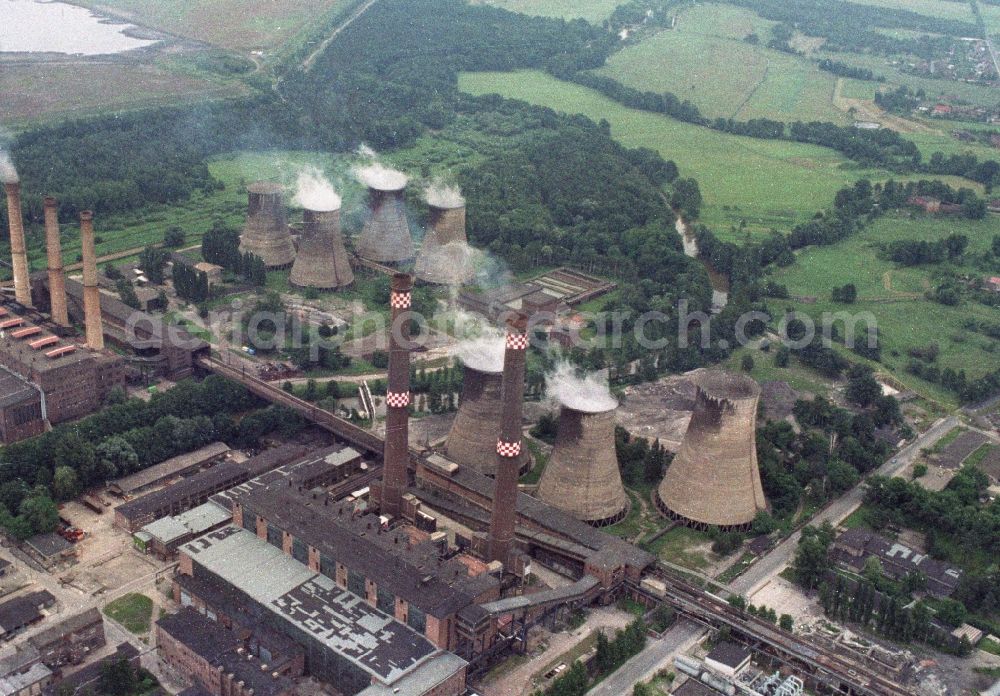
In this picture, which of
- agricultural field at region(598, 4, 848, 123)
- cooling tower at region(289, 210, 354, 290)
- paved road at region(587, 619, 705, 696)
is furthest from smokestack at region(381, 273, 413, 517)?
agricultural field at region(598, 4, 848, 123)

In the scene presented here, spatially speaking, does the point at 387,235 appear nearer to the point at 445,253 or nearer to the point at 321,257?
the point at 445,253

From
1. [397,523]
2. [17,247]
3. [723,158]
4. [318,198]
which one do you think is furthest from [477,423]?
[723,158]

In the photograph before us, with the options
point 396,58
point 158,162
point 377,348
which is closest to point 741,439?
point 377,348

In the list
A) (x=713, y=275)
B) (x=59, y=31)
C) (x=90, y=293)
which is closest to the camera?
(x=90, y=293)

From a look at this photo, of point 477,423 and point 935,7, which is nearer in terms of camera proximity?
point 477,423

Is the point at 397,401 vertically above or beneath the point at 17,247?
above

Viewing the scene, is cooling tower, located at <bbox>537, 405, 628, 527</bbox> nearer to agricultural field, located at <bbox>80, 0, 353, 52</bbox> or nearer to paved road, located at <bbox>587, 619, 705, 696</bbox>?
paved road, located at <bbox>587, 619, 705, 696</bbox>

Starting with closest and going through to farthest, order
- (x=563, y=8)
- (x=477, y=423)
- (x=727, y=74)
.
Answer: (x=477, y=423) → (x=727, y=74) → (x=563, y=8)

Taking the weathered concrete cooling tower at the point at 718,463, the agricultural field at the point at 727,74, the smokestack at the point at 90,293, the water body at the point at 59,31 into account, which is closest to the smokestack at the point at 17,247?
the smokestack at the point at 90,293
